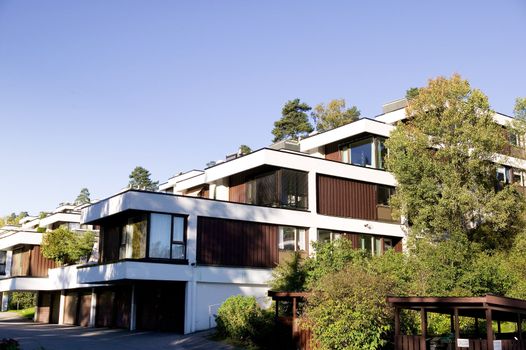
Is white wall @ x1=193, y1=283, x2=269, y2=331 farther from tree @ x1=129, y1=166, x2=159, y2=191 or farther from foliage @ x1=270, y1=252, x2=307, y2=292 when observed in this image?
tree @ x1=129, y1=166, x2=159, y2=191

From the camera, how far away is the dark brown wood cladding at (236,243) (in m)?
30.3

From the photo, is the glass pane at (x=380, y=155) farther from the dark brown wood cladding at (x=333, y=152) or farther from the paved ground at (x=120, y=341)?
the paved ground at (x=120, y=341)

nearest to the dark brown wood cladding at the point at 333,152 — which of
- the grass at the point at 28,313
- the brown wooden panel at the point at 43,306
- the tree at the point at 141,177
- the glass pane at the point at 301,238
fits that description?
the glass pane at the point at 301,238

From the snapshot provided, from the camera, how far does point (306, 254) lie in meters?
33.1

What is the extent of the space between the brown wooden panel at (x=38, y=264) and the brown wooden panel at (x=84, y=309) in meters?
4.77

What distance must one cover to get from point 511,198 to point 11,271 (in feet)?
117

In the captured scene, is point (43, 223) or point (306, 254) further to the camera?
point (43, 223)

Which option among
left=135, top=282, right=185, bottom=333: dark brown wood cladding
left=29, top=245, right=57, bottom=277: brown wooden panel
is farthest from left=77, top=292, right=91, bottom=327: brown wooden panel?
left=135, top=282, right=185, bottom=333: dark brown wood cladding

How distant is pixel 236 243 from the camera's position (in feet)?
102

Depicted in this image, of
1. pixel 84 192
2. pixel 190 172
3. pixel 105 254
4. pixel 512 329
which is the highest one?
pixel 84 192

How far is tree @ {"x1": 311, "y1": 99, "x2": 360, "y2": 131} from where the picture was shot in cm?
6656

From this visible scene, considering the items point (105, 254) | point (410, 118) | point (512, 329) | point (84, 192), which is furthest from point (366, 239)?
point (84, 192)

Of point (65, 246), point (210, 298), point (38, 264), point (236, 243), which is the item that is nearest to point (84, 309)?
point (65, 246)

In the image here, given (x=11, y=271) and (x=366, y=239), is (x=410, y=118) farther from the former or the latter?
(x=11, y=271)
